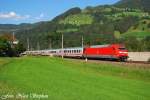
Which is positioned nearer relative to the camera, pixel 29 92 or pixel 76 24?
pixel 29 92

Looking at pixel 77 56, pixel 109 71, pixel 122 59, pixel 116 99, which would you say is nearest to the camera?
pixel 116 99

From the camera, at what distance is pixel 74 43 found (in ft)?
403

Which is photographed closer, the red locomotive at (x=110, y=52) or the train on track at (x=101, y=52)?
the red locomotive at (x=110, y=52)

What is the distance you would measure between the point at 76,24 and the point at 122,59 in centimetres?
13120

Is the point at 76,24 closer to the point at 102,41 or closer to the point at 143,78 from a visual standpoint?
the point at 102,41

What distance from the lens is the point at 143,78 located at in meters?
31.4

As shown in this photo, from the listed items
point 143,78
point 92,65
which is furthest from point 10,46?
point 143,78

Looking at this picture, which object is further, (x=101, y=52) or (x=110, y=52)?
(x=101, y=52)

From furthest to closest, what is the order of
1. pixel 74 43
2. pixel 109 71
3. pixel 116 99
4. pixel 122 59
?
pixel 74 43 → pixel 122 59 → pixel 109 71 → pixel 116 99

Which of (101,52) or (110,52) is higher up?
(110,52)

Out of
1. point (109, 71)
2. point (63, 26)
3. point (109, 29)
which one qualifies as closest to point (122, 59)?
point (109, 71)

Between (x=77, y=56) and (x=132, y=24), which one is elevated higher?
(x=132, y=24)

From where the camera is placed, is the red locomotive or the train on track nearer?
the red locomotive

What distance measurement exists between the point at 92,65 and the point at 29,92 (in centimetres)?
2575
